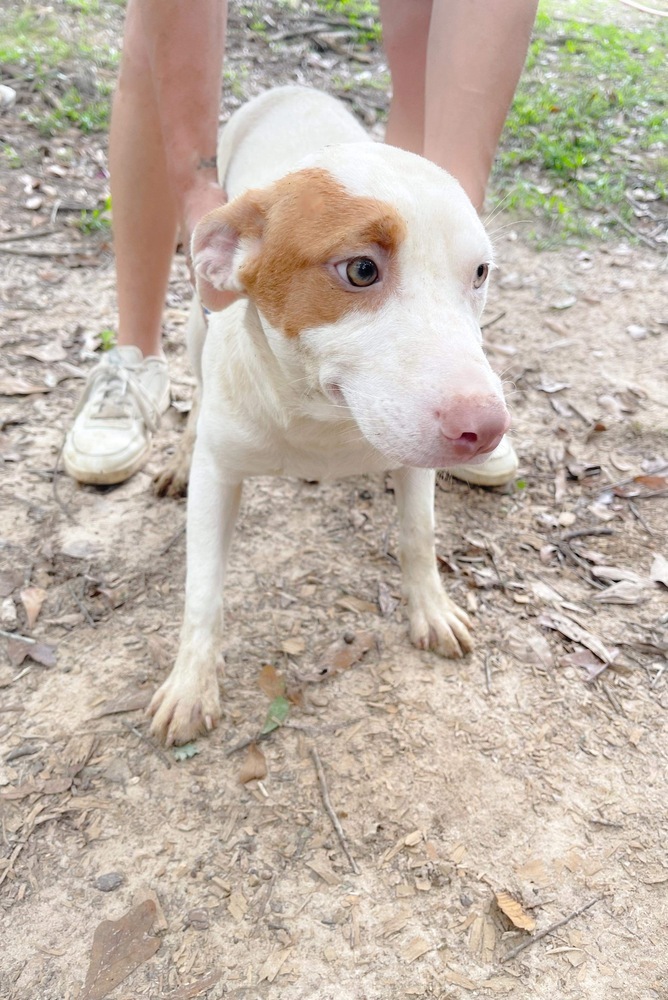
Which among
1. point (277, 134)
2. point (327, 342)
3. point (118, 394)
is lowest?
point (118, 394)

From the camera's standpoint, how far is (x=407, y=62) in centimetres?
312

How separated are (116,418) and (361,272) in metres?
1.81

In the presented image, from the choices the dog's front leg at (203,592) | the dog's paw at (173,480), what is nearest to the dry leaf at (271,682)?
the dog's front leg at (203,592)

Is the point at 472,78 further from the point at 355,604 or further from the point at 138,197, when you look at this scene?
the point at 355,604

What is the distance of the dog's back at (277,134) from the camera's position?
2422mm

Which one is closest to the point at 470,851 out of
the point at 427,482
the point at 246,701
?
the point at 246,701

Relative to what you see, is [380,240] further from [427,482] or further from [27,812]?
[27,812]

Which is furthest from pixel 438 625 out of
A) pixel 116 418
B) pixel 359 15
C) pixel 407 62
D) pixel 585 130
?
pixel 359 15

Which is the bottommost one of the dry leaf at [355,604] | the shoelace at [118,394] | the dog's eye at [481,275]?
the dry leaf at [355,604]

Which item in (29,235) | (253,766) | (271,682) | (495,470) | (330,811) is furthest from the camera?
(29,235)

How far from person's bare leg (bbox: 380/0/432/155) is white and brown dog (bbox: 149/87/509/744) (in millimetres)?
802

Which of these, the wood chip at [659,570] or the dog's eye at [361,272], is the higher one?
the dog's eye at [361,272]

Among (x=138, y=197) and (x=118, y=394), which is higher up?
(x=138, y=197)

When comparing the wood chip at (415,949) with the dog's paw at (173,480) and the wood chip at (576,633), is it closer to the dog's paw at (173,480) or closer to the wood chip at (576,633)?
the wood chip at (576,633)
